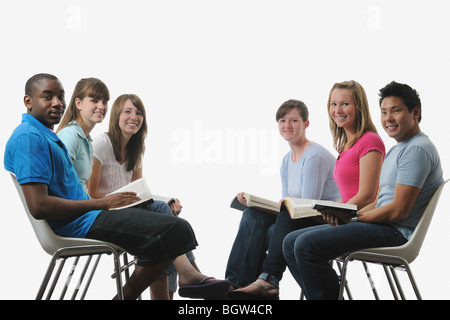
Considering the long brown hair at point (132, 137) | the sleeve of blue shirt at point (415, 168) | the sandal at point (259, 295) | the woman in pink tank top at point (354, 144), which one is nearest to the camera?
the sleeve of blue shirt at point (415, 168)

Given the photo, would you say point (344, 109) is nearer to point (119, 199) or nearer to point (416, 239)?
point (416, 239)

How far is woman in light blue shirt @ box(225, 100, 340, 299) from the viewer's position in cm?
273

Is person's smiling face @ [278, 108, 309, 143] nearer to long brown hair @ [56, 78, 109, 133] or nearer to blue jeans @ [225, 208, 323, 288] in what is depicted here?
blue jeans @ [225, 208, 323, 288]

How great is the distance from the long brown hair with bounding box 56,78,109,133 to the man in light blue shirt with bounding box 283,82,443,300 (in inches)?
57.8

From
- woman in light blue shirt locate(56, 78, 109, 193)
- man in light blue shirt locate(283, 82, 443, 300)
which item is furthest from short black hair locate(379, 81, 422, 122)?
woman in light blue shirt locate(56, 78, 109, 193)

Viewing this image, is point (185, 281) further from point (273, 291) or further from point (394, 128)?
point (394, 128)

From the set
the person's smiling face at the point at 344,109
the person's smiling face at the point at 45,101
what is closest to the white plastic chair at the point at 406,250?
the person's smiling face at the point at 344,109

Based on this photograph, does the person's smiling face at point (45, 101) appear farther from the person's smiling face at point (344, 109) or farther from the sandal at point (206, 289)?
the person's smiling face at point (344, 109)

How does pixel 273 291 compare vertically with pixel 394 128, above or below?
below

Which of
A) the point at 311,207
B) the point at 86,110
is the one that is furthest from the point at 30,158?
the point at 311,207

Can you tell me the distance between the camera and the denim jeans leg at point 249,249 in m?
2.88
